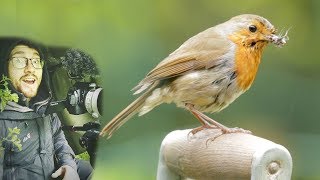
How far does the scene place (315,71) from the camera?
3.19 meters

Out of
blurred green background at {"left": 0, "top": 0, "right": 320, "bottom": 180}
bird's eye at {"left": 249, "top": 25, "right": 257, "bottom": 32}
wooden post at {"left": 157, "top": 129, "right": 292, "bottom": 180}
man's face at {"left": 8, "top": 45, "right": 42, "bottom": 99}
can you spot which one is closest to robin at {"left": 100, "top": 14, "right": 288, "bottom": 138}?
bird's eye at {"left": 249, "top": 25, "right": 257, "bottom": 32}

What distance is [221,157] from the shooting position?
6.20ft

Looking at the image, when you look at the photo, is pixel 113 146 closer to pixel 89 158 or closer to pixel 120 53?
pixel 89 158

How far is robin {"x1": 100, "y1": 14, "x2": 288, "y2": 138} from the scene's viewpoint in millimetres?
2430

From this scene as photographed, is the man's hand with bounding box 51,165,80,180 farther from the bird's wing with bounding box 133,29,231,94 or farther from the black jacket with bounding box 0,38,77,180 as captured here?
the bird's wing with bounding box 133,29,231,94

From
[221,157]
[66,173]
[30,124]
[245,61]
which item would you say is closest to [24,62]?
[30,124]

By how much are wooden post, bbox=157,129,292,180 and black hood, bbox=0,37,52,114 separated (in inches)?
34.1

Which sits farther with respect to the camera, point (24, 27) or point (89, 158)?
point (89, 158)

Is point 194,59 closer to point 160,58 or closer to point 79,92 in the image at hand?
point 160,58

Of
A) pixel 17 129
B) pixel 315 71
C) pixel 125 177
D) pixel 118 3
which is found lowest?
pixel 125 177

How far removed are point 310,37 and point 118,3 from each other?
0.92m

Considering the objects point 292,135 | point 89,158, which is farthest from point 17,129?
point 292,135

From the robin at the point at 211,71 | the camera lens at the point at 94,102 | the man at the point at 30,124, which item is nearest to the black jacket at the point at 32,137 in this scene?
the man at the point at 30,124

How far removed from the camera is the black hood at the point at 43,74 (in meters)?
2.82
